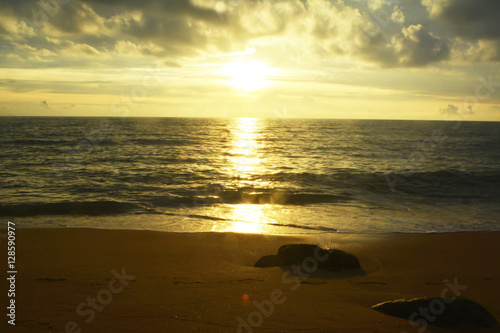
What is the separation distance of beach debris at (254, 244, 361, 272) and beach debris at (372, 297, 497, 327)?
210 cm

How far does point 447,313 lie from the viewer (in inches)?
192

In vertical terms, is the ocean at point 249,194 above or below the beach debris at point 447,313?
above

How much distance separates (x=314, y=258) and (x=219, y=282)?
2.09 meters

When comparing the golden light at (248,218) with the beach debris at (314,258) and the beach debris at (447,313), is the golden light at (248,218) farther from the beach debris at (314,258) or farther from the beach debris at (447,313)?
the beach debris at (447,313)

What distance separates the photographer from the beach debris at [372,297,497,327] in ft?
15.9

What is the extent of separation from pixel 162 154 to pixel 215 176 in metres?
11.8

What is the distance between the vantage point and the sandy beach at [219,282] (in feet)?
16.1

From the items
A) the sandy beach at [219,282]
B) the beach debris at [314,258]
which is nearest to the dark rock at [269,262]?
the beach debris at [314,258]

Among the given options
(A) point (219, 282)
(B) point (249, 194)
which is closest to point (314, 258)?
(A) point (219, 282)

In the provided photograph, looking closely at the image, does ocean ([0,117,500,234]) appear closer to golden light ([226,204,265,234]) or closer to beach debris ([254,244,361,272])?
golden light ([226,204,265,234])

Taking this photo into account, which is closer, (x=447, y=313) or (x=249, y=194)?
(x=447, y=313)

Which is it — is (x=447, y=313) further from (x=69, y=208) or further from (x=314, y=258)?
(x=69, y=208)

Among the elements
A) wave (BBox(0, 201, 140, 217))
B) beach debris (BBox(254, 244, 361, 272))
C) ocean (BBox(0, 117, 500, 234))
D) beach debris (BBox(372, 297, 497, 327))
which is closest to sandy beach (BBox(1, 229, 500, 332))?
beach debris (BBox(372, 297, 497, 327))

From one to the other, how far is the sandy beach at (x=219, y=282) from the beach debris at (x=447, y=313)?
0.14 metres
